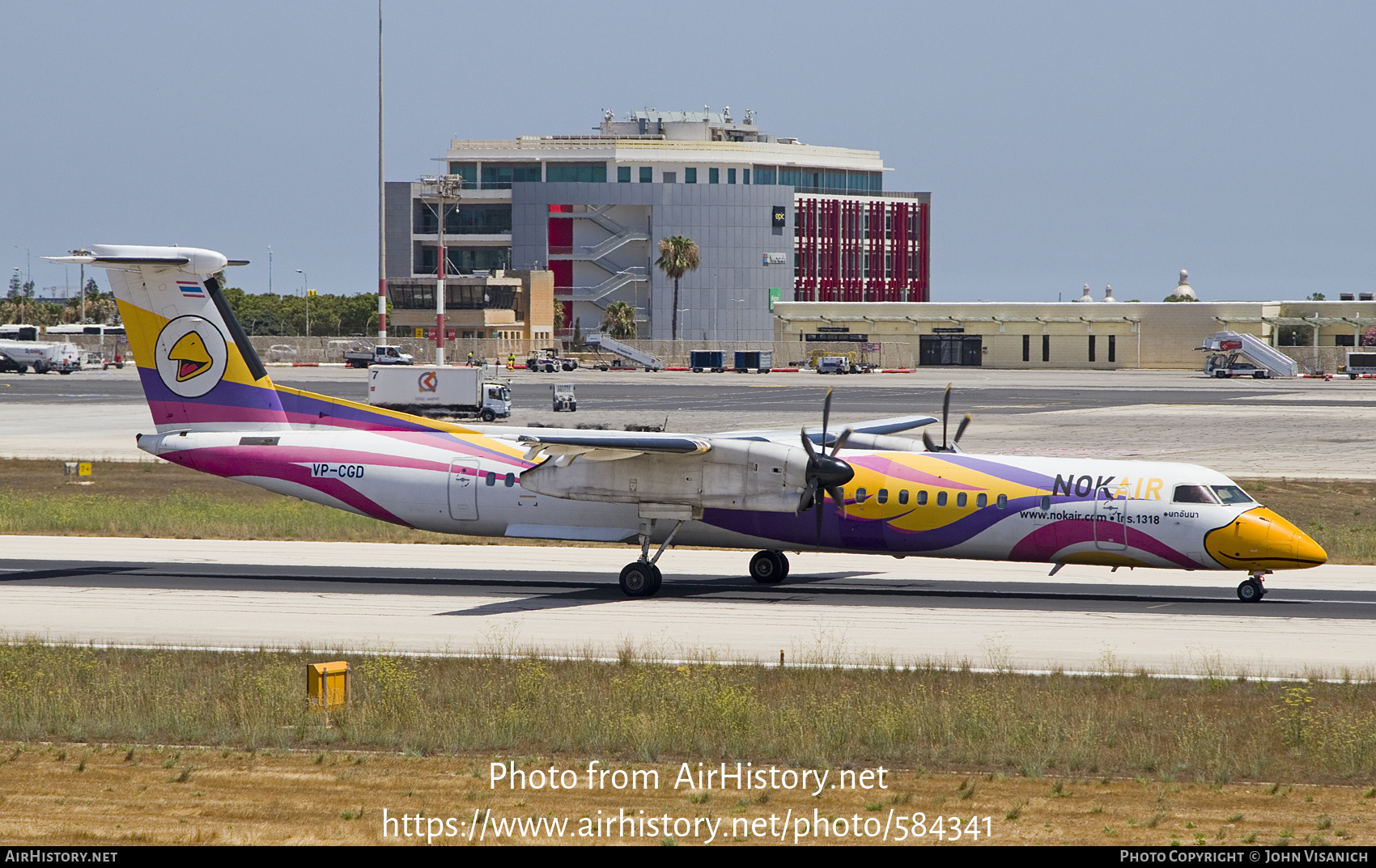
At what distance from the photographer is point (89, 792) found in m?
14.4

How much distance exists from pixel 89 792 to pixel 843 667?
10.8 m

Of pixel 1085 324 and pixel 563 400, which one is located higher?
pixel 1085 324

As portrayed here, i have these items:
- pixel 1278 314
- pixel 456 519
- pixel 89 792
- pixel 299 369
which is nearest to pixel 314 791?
pixel 89 792

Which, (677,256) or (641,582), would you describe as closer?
(641,582)

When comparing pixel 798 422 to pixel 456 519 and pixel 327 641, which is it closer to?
pixel 456 519

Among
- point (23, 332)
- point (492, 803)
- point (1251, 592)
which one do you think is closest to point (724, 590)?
point (1251, 592)

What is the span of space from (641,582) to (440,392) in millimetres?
52275

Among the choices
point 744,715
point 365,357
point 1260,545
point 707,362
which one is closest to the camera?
point 744,715

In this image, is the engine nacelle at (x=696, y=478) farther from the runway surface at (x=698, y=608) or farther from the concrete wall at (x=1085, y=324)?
the concrete wall at (x=1085, y=324)

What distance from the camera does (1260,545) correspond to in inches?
982

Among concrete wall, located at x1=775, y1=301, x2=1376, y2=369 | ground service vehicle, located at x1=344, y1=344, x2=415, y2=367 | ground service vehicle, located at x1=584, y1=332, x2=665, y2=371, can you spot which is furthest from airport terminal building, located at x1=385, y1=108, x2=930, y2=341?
ground service vehicle, located at x1=344, y1=344, x2=415, y2=367

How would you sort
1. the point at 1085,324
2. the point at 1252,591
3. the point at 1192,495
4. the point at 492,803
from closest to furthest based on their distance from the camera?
the point at 492,803, the point at 1192,495, the point at 1252,591, the point at 1085,324

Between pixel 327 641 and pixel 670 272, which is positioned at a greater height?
pixel 670 272

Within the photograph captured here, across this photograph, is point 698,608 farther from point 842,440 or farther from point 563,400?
point 563,400
